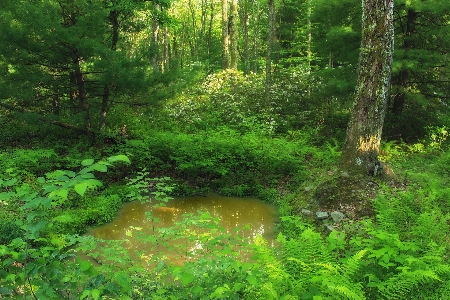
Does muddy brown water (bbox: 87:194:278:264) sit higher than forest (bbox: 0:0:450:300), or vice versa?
forest (bbox: 0:0:450:300)

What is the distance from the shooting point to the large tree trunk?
7113 millimetres

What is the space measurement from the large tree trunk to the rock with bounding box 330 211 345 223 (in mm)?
1233

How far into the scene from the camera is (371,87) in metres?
7.27

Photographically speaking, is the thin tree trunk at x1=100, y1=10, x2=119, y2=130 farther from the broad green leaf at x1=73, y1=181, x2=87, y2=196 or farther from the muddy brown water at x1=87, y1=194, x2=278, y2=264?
the broad green leaf at x1=73, y1=181, x2=87, y2=196

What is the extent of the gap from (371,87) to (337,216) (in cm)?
286

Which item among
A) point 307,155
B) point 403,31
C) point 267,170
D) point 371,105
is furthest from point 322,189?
point 403,31

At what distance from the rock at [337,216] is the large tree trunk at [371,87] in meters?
1.23

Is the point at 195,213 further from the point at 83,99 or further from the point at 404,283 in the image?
the point at 404,283

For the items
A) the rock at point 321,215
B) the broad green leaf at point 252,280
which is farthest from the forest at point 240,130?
the broad green leaf at point 252,280

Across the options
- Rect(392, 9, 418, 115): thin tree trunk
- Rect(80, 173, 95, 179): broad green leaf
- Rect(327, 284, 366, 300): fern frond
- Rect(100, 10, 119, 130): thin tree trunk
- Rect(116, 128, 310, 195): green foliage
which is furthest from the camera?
Rect(100, 10, 119, 130): thin tree trunk

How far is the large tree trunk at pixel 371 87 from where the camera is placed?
7113 millimetres

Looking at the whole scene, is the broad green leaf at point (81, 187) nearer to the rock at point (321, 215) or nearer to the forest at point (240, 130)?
the forest at point (240, 130)

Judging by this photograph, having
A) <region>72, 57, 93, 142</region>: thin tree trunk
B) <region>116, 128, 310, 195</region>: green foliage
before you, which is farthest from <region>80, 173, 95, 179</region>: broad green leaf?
<region>72, 57, 93, 142</region>: thin tree trunk

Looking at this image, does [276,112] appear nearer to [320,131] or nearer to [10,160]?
[320,131]
